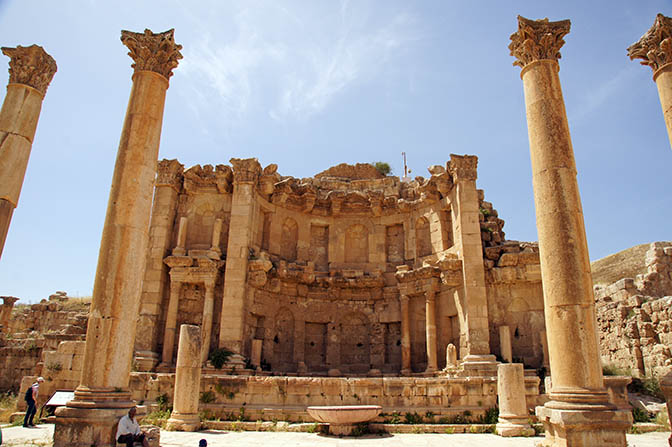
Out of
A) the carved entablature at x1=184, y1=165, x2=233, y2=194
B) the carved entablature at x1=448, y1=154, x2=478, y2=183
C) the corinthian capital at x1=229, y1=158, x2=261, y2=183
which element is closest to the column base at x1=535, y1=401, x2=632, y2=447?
the carved entablature at x1=448, y1=154, x2=478, y2=183

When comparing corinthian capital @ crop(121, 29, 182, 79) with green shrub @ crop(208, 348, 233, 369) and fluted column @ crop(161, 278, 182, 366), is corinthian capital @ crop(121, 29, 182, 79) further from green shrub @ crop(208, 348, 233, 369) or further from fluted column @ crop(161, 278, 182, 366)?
green shrub @ crop(208, 348, 233, 369)

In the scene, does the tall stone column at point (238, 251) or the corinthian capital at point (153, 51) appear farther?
the tall stone column at point (238, 251)

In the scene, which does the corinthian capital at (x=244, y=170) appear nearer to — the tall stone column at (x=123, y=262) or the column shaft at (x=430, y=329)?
the column shaft at (x=430, y=329)

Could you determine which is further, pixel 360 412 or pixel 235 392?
pixel 235 392

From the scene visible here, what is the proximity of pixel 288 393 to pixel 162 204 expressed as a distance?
11.0m

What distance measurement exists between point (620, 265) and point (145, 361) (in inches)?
1359

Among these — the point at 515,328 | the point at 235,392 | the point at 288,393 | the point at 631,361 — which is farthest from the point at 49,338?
the point at 631,361

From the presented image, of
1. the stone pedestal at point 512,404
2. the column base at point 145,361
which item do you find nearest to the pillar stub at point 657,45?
the stone pedestal at point 512,404

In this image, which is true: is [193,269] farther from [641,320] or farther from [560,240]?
[641,320]

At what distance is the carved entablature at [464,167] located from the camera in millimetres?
20281

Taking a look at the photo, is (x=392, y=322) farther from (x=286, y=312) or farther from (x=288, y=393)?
(x=288, y=393)

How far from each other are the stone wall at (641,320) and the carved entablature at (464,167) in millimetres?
7023

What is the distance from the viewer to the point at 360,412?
11.6 metres

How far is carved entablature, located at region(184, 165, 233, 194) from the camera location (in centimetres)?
2130
